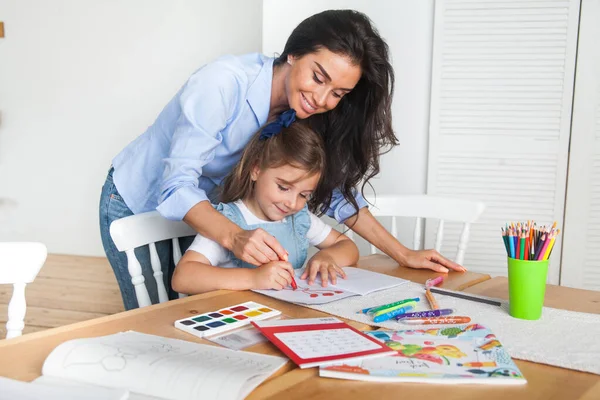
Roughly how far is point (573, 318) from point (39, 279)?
3364 millimetres

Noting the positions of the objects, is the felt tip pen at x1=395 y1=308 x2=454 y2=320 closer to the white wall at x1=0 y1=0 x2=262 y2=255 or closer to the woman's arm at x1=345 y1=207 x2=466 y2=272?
the woman's arm at x1=345 y1=207 x2=466 y2=272

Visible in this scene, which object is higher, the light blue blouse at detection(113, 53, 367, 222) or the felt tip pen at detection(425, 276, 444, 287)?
the light blue blouse at detection(113, 53, 367, 222)

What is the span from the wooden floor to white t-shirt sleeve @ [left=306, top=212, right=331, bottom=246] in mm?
1662

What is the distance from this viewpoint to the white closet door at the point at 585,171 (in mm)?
2539

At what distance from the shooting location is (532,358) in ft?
2.86

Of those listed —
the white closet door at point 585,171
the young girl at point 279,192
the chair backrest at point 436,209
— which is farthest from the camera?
the white closet door at point 585,171

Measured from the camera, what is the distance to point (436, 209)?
1880 millimetres

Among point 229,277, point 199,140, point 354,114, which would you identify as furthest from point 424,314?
point 354,114

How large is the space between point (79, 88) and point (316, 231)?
3153mm

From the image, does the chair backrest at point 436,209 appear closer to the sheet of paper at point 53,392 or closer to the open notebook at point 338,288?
the open notebook at point 338,288

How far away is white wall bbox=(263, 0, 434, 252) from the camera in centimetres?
274

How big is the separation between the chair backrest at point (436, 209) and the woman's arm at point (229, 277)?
712 mm

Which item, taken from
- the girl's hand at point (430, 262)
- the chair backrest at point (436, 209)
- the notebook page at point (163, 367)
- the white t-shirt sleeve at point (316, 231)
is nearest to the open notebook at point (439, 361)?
the notebook page at point (163, 367)

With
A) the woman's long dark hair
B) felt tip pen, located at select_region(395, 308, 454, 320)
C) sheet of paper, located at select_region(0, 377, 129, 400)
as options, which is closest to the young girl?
the woman's long dark hair
